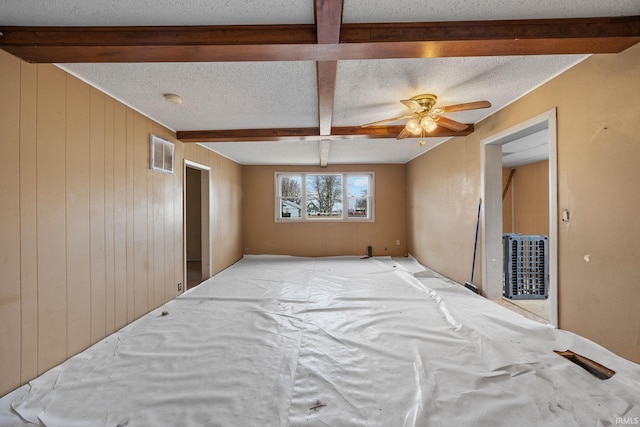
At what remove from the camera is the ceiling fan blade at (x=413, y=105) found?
2.25 m

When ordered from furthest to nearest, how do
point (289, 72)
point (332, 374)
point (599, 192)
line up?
point (289, 72), point (599, 192), point (332, 374)

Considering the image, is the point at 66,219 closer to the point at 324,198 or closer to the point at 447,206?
the point at 447,206

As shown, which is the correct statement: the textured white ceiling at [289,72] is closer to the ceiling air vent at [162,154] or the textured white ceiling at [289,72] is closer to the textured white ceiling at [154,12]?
the textured white ceiling at [154,12]

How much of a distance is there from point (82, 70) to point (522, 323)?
440cm

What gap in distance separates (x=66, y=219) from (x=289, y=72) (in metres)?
2.11

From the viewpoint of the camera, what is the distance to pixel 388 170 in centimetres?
627

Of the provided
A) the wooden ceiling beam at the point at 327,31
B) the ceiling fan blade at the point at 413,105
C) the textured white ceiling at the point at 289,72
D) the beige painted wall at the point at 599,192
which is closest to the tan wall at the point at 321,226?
the textured white ceiling at the point at 289,72

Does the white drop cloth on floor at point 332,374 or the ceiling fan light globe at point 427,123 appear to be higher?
the ceiling fan light globe at point 427,123

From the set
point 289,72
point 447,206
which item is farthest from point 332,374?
point 447,206

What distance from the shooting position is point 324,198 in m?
6.38

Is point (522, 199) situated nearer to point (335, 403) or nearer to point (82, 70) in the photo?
point (335, 403)

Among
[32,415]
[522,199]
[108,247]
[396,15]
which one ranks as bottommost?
[32,415]

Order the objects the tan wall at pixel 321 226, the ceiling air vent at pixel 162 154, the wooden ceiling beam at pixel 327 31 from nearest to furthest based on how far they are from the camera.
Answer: the wooden ceiling beam at pixel 327 31
the ceiling air vent at pixel 162 154
the tan wall at pixel 321 226

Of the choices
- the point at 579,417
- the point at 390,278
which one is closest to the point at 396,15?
the point at 579,417
